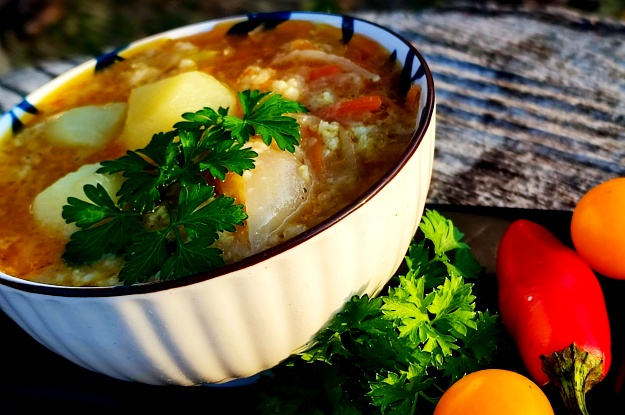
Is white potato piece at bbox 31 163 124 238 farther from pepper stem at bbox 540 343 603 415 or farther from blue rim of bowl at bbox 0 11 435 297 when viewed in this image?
pepper stem at bbox 540 343 603 415

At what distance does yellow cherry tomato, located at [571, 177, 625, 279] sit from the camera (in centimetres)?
150

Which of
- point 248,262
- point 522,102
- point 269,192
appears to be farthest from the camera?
point 522,102

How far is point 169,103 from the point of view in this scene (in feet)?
4.61

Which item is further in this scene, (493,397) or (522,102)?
(522,102)

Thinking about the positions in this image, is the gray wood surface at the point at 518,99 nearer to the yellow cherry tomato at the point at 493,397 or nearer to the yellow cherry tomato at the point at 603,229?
the yellow cherry tomato at the point at 603,229

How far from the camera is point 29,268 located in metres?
1.20

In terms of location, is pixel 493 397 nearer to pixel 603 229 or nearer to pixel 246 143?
pixel 603 229

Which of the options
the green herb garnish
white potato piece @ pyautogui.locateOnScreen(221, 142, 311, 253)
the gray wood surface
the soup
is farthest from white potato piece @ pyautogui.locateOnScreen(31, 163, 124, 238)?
the gray wood surface

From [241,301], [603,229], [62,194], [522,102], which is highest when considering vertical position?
[62,194]

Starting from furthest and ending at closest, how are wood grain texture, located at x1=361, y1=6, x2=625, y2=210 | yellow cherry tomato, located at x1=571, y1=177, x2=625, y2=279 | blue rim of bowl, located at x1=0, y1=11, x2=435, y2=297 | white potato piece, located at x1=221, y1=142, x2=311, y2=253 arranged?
wood grain texture, located at x1=361, y1=6, x2=625, y2=210, yellow cherry tomato, located at x1=571, y1=177, x2=625, y2=279, white potato piece, located at x1=221, y1=142, x2=311, y2=253, blue rim of bowl, located at x1=0, y1=11, x2=435, y2=297

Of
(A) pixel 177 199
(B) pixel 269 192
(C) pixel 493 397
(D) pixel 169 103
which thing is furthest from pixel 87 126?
(C) pixel 493 397

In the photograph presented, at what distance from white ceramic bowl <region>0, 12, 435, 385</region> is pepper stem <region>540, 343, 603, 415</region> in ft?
1.18

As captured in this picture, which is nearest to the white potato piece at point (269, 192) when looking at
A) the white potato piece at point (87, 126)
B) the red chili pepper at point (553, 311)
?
the white potato piece at point (87, 126)

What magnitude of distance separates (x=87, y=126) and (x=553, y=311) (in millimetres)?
1069
